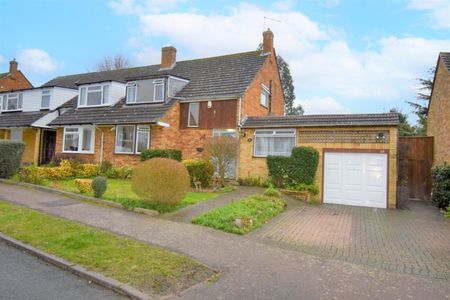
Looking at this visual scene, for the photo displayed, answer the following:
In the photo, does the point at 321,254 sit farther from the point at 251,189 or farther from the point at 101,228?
the point at 251,189

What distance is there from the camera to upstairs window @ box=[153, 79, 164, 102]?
757 inches

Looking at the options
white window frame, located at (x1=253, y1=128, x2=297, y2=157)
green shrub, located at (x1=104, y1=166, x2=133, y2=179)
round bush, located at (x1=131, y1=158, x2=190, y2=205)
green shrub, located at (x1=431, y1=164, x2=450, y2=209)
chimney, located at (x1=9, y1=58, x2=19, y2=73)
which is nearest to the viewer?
round bush, located at (x1=131, y1=158, x2=190, y2=205)

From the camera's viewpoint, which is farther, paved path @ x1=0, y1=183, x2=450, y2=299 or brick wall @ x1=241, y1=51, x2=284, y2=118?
→ brick wall @ x1=241, y1=51, x2=284, y2=118

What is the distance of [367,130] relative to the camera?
13695 mm

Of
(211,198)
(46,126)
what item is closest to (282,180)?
(211,198)

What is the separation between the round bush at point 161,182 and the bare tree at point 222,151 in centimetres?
464

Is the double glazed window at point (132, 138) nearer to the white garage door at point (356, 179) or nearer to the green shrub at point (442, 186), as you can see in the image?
the white garage door at point (356, 179)

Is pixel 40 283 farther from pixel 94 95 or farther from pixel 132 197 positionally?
pixel 94 95

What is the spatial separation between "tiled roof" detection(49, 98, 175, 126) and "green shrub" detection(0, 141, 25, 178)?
16.2 ft

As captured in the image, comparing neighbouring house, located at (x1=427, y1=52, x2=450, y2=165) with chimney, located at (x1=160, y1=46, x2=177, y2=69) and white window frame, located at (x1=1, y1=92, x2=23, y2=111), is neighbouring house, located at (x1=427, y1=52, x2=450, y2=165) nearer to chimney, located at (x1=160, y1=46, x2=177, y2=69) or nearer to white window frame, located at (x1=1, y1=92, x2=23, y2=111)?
chimney, located at (x1=160, y1=46, x2=177, y2=69)

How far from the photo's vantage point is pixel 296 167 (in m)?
14.1

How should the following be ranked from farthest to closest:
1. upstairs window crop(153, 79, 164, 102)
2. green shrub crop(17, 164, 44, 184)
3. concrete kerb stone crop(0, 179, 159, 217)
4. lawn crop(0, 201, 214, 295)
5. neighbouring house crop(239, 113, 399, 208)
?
1. upstairs window crop(153, 79, 164, 102)
2. green shrub crop(17, 164, 44, 184)
3. neighbouring house crop(239, 113, 399, 208)
4. concrete kerb stone crop(0, 179, 159, 217)
5. lawn crop(0, 201, 214, 295)

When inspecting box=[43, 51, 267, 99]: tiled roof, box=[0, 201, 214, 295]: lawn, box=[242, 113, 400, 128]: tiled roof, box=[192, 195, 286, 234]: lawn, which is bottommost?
box=[0, 201, 214, 295]: lawn

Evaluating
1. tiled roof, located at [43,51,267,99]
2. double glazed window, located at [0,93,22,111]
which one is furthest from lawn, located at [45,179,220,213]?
double glazed window, located at [0,93,22,111]
